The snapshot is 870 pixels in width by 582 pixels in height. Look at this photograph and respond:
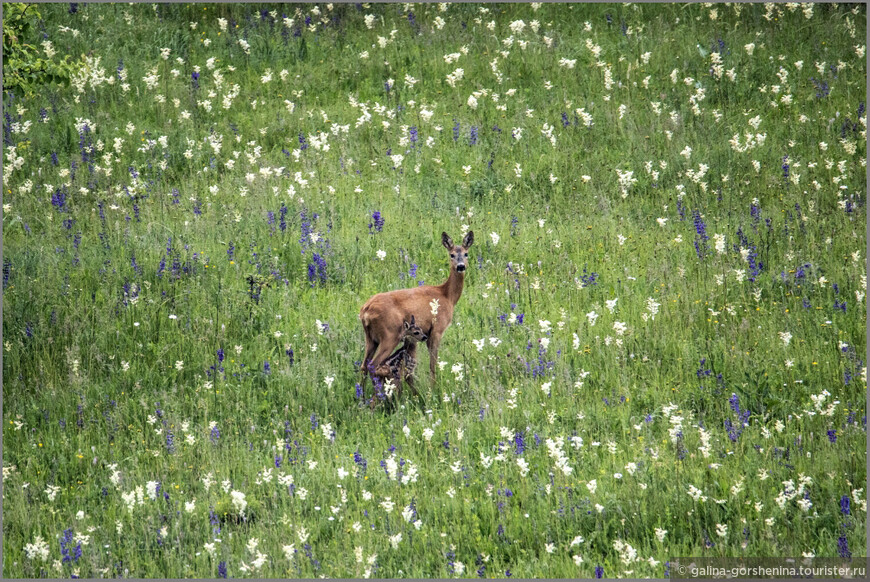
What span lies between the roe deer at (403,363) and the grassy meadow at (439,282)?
322mm

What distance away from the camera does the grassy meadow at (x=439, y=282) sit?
6695 mm

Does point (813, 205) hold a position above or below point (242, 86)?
below

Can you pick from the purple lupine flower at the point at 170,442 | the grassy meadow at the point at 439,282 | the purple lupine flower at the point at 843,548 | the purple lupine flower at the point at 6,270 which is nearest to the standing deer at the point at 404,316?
the grassy meadow at the point at 439,282

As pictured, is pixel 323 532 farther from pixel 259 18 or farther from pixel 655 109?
pixel 259 18

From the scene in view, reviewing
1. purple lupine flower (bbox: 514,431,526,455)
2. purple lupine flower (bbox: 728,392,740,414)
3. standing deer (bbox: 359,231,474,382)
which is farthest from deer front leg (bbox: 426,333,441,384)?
purple lupine flower (bbox: 728,392,740,414)

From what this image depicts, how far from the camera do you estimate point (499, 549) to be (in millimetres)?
6469

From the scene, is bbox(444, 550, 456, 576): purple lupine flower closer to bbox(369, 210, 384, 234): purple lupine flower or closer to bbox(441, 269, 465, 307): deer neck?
bbox(441, 269, 465, 307): deer neck

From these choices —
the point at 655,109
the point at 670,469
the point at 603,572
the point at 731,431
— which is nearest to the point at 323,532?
the point at 603,572

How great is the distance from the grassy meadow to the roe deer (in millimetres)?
322

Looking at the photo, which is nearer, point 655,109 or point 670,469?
point 670,469

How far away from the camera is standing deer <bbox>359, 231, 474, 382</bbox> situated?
8.66m

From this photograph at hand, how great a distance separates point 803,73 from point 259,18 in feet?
31.7

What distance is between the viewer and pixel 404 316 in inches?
343

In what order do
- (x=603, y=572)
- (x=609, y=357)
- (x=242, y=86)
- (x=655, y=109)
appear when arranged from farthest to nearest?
(x=242, y=86)
(x=655, y=109)
(x=609, y=357)
(x=603, y=572)
